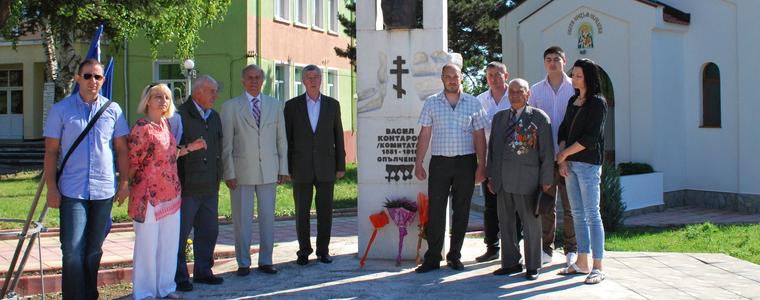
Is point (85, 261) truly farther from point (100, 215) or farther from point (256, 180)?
point (256, 180)

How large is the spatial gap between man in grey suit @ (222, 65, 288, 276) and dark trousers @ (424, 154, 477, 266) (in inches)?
55.5

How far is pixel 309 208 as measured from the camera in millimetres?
7754

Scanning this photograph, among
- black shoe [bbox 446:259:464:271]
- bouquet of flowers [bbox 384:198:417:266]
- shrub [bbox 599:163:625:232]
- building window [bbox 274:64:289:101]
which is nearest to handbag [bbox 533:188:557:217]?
black shoe [bbox 446:259:464:271]

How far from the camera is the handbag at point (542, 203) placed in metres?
6.94

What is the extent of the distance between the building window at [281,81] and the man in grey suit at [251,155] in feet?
65.4

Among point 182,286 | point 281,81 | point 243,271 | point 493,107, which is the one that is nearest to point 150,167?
point 182,286

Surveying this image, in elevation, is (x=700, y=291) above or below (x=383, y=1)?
below

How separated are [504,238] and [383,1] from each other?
8.76ft

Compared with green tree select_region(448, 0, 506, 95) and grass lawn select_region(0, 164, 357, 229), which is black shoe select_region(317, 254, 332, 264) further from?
green tree select_region(448, 0, 506, 95)

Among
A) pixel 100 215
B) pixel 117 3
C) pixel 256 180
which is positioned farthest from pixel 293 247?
pixel 117 3

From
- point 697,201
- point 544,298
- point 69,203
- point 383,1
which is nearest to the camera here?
point 69,203

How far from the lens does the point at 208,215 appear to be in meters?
6.95

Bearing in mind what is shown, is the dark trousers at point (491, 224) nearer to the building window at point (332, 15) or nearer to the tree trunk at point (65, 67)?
the tree trunk at point (65, 67)

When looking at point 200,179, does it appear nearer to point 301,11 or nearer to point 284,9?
point 284,9
